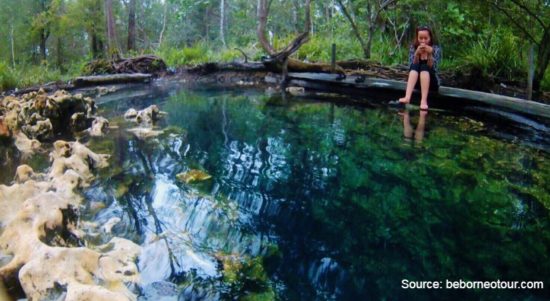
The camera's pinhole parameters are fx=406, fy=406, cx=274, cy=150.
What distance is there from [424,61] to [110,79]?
8.75 meters

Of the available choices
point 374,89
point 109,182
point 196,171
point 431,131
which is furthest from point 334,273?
point 374,89

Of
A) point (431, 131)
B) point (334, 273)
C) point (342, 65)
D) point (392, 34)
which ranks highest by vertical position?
point (392, 34)

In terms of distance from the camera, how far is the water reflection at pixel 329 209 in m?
2.48

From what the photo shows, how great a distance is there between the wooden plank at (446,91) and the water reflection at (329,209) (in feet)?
2.85

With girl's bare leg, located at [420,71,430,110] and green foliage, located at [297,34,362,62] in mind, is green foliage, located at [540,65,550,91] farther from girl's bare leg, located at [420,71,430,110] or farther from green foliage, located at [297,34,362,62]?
green foliage, located at [297,34,362,62]

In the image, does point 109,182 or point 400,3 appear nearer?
point 109,182

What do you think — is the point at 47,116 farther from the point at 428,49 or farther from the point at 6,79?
the point at 428,49

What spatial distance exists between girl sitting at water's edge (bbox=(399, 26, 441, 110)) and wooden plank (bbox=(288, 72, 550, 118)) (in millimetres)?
507

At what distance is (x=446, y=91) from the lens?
7305mm

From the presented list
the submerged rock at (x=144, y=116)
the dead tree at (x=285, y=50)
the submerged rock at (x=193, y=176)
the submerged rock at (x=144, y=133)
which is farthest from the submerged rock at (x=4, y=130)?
the dead tree at (x=285, y=50)

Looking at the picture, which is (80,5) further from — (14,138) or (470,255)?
(470,255)

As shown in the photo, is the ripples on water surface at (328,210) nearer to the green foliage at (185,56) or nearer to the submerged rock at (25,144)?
the submerged rock at (25,144)

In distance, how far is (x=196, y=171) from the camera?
14.0 ft

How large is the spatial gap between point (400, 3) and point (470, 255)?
9.50m
